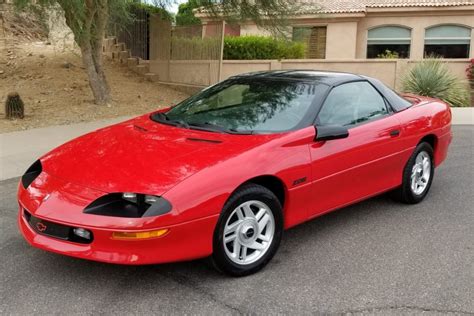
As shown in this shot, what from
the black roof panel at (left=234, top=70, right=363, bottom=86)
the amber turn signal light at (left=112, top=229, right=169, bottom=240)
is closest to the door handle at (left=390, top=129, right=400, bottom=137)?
the black roof panel at (left=234, top=70, right=363, bottom=86)

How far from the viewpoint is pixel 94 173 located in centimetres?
358

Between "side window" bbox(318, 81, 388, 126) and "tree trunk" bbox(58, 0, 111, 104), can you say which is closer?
"side window" bbox(318, 81, 388, 126)

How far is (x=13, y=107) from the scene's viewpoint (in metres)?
10.2

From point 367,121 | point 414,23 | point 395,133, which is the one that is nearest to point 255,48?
point 414,23

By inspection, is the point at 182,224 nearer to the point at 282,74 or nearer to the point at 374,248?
the point at 374,248

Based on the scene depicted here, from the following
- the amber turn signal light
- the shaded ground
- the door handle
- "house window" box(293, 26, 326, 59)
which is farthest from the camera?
"house window" box(293, 26, 326, 59)

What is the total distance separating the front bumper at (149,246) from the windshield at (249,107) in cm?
113

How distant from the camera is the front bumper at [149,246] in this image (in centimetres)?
318

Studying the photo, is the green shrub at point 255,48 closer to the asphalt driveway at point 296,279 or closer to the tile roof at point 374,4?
the tile roof at point 374,4

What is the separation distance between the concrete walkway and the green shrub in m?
6.99

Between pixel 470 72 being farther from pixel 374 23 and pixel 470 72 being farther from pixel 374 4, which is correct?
pixel 374 4

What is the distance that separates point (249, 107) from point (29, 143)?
5.28 meters

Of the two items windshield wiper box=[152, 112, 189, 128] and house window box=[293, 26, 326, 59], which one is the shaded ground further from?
house window box=[293, 26, 326, 59]

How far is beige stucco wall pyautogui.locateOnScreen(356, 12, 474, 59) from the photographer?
23.7 meters
